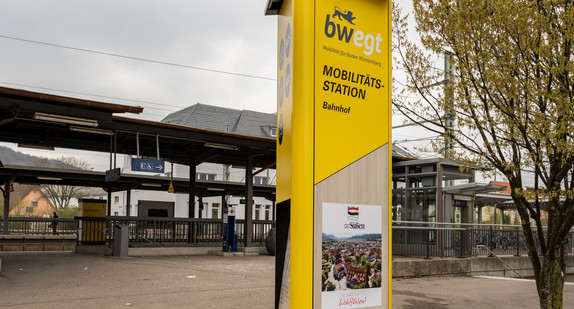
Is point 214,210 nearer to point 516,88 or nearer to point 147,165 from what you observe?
point 147,165

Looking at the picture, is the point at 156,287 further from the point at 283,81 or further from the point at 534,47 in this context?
the point at 534,47

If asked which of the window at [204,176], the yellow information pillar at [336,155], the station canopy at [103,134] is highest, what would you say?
the window at [204,176]

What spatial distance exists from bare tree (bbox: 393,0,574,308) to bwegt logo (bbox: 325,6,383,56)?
2.04 metres

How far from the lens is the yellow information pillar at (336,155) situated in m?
4.10

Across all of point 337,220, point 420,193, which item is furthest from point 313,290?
point 420,193

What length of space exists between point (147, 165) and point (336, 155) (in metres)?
13.1

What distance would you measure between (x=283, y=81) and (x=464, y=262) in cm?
1157

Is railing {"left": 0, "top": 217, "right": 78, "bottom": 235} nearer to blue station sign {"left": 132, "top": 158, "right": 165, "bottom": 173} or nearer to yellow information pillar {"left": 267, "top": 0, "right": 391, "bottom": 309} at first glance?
blue station sign {"left": 132, "top": 158, "right": 165, "bottom": 173}

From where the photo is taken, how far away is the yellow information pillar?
4102 millimetres

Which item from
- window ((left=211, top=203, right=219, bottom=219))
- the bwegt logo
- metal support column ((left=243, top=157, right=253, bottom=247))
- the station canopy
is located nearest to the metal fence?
metal support column ((left=243, top=157, right=253, bottom=247))

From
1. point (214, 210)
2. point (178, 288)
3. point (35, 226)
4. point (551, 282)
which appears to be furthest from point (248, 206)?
point (214, 210)

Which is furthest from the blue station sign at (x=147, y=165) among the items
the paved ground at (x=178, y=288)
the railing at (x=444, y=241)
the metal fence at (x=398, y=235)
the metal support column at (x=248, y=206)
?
the railing at (x=444, y=241)

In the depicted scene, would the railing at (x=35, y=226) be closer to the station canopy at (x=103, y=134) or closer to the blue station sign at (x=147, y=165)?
the station canopy at (x=103, y=134)

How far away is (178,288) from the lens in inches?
381
